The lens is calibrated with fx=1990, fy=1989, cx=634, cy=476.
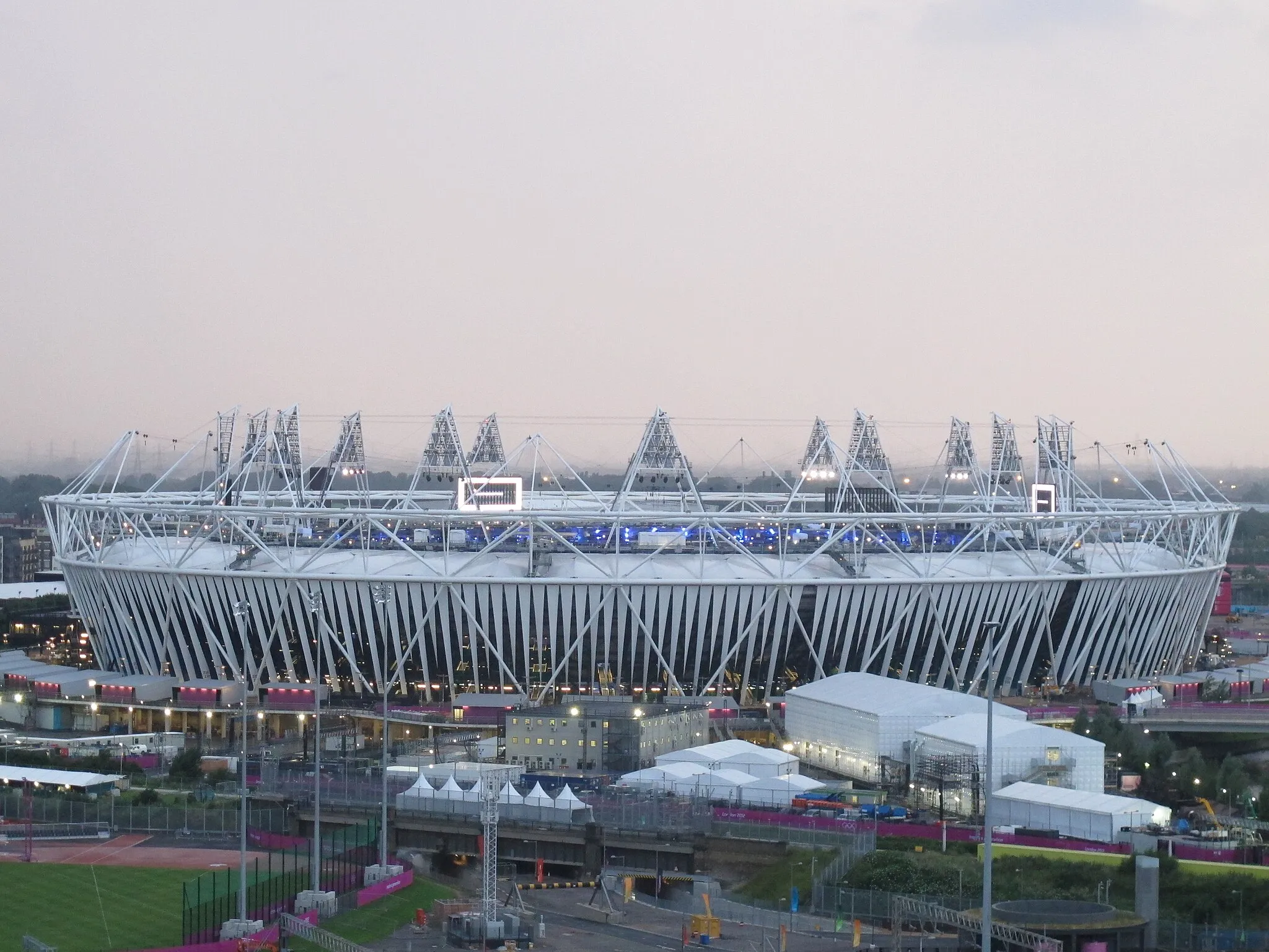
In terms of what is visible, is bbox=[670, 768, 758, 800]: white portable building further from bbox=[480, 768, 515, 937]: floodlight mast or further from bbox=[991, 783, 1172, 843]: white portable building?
Answer: bbox=[991, 783, 1172, 843]: white portable building

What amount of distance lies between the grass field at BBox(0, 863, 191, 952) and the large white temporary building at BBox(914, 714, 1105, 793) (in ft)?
115

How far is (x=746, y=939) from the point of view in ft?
223

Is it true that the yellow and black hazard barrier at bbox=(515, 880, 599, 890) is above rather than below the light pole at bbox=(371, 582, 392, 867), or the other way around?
below

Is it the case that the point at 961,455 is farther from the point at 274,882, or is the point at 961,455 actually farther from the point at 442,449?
the point at 274,882

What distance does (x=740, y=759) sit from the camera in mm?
94500

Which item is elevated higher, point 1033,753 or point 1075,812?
point 1033,753

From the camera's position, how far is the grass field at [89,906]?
223ft

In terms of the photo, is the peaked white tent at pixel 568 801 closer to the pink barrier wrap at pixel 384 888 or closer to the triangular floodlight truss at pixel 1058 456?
the pink barrier wrap at pixel 384 888

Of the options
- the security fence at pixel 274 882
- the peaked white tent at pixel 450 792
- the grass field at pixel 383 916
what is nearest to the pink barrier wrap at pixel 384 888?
the grass field at pixel 383 916

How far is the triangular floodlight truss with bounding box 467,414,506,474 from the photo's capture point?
15375 cm

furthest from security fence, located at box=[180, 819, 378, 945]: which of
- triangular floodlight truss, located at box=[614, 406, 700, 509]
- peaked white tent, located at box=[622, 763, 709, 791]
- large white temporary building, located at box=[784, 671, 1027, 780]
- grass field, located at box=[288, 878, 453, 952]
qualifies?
Answer: triangular floodlight truss, located at box=[614, 406, 700, 509]

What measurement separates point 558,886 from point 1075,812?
2117 centimetres

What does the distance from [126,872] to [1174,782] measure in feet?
159

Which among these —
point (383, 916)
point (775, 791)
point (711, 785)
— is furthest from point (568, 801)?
point (383, 916)
